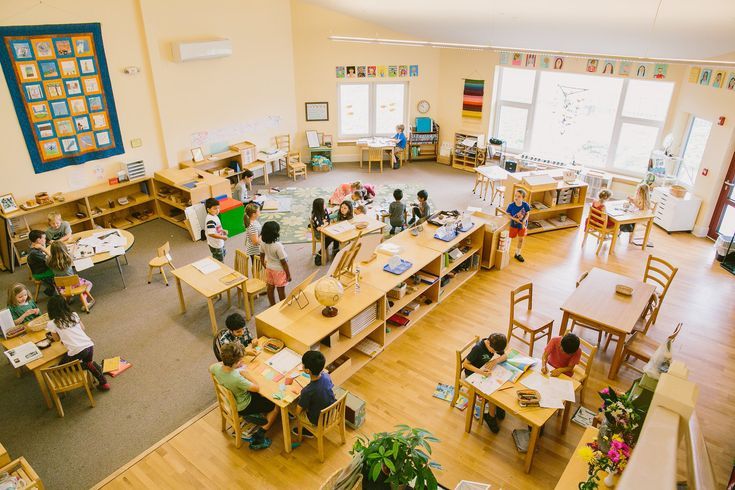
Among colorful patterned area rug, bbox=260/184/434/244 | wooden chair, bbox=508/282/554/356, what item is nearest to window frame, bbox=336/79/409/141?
colorful patterned area rug, bbox=260/184/434/244

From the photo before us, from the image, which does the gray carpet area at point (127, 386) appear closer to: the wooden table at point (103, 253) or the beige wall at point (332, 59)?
the wooden table at point (103, 253)

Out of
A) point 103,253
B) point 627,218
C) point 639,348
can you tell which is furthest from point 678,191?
point 103,253

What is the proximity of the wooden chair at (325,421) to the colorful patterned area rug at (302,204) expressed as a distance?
517 centimetres

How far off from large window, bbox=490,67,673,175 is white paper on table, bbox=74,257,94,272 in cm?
1093

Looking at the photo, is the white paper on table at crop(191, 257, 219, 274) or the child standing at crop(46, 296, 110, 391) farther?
the white paper on table at crop(191, 257, 219, 274)

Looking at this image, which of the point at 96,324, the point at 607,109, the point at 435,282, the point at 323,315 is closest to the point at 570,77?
the point at 607,109

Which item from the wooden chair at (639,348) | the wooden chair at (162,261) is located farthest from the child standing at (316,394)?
the wooden chair at (162,261)

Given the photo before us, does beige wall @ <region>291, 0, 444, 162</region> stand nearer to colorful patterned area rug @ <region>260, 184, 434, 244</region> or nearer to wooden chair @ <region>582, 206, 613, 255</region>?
colorful patterned area rug @ <region>260, 184, 434, 244</region>

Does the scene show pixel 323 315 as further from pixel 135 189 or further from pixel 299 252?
pixel 135 189

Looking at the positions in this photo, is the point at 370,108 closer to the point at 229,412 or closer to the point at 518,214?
the point at 518,214

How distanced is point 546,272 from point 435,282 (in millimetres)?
2566

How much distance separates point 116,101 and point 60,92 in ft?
3.39

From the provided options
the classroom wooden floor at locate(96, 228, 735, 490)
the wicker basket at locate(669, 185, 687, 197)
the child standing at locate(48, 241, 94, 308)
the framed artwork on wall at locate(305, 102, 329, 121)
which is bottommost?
the classroom wooden floor at locate(96, 228, 735, 490)

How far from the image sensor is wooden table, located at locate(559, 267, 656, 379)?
632 cm
